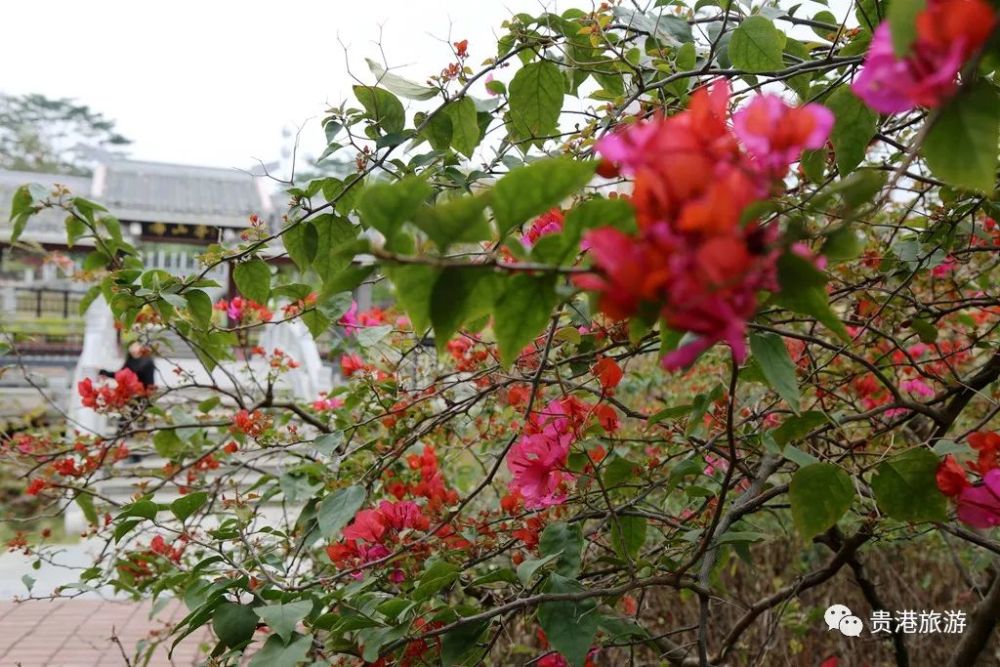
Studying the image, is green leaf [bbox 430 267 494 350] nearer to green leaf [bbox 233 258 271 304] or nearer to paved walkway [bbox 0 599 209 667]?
green leaf [bbox 233 258 271 304]

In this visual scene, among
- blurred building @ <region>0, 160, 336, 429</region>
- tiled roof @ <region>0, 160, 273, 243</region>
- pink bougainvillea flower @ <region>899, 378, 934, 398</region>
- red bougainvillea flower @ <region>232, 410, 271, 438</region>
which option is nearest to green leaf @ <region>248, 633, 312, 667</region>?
red bougainvillea flower @ <region>232, 410, 271, 438</region>

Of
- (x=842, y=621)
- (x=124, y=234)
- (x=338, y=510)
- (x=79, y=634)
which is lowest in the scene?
(x=79, y=634)

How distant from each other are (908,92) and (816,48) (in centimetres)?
77

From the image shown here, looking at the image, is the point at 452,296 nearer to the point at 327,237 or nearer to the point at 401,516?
the point at 327,237

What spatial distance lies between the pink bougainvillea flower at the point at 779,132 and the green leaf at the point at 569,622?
50 cm

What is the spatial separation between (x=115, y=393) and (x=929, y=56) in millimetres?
1775

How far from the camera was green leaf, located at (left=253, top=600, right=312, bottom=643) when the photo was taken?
0.71 metres

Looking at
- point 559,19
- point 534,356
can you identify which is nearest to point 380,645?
point 534,356

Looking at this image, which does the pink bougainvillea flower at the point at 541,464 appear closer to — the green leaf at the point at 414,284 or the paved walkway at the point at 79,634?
the green leaf at the point at 414,284

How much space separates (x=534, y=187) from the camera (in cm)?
36

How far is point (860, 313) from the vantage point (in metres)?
1.34

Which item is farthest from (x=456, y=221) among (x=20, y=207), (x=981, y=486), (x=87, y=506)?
(x=87, y=506)

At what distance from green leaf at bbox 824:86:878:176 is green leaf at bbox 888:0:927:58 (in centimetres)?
39

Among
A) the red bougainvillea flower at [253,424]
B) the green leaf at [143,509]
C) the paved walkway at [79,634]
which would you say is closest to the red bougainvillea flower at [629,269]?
the green leaf at [143,509]
